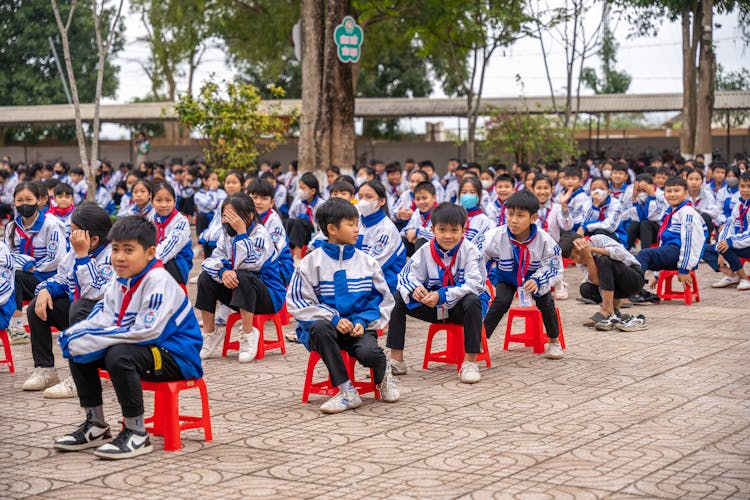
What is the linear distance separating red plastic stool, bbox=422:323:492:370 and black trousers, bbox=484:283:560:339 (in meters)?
0.37

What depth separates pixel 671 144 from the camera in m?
30.1

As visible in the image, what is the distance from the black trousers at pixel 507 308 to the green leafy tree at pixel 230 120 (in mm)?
10454

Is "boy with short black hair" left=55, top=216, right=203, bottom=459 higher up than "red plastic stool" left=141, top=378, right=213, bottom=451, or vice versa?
"boy with short black hair" left=55, top=216, right=203, bottom=459

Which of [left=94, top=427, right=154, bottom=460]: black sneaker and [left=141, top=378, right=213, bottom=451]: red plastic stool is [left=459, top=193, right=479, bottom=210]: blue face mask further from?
[left=94, top=427, right=154, bottom=460]: black sneaker

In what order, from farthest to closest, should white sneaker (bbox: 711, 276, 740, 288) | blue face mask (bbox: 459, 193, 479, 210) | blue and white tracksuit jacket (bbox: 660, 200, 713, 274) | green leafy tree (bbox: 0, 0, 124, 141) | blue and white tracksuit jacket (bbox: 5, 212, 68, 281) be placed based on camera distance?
green leafy tree (bbox: 0, 0, 124, 141) < white sneaker (bbox: 711, 276, 740, 288) < blue and white tracksuit jacket (bbox: 660, 200, 713, 274) < blue face mask (bbox: 459, 193, 479, 210) < blue and white tracksuit jacket (bbox: 5, 212, 68, 281)

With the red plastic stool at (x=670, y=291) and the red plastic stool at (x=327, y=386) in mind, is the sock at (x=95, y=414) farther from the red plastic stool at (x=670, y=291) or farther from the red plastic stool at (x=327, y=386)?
the red plastic stool at (x=670, y=291)

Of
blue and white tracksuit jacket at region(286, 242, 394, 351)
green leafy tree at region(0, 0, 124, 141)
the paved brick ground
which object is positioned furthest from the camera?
green leafy tree at region(0, 0, 124, 141)

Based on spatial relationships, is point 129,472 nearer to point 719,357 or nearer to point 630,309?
point 719,357

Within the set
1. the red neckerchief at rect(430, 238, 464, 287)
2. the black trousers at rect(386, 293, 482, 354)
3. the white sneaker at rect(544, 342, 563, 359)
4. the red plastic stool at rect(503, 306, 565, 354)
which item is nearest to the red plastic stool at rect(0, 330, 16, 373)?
the black trousers at rect(386, 293, 482, 354)

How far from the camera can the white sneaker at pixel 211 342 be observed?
856cm

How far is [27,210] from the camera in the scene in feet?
29.0

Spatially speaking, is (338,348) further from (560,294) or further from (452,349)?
(560,294)

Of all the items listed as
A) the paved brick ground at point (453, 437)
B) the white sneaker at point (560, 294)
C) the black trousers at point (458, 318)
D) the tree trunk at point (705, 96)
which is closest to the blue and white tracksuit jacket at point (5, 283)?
the paved brick ground at point (453, 437)

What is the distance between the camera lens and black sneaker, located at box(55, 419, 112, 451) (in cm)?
562
